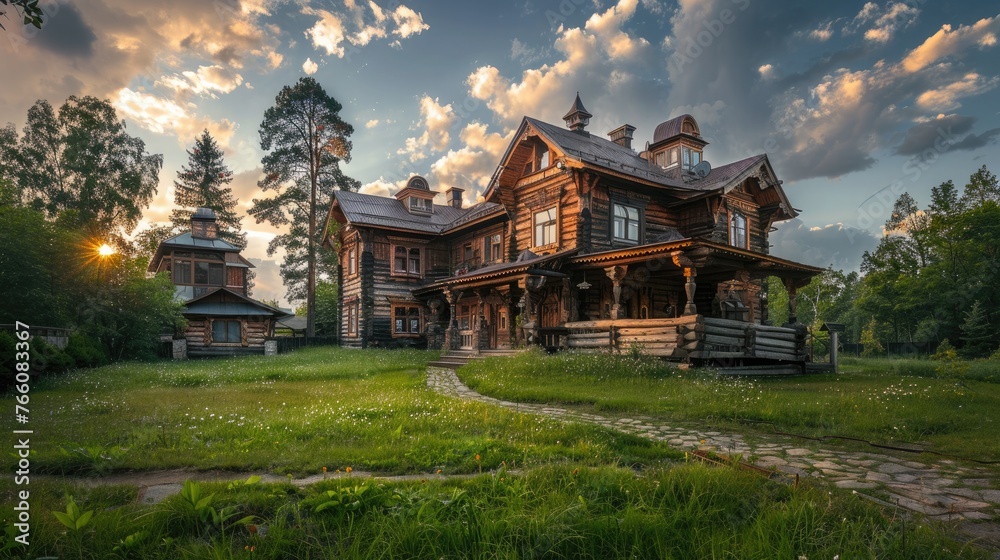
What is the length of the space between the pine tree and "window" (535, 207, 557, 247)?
25084 millimetres

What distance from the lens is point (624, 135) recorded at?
96.4 feet

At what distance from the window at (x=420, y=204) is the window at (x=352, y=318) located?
24.9 feet

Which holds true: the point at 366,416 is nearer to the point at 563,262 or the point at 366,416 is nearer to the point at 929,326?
the point at 563,262

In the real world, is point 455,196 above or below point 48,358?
above

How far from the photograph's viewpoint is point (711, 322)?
1670 centimetres

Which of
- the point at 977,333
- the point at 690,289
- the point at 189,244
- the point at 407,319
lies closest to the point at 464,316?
the point at 407,319

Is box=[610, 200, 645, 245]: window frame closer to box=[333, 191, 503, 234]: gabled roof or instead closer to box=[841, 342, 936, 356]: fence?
box=[333, 191, 503, 234]: gabled roof

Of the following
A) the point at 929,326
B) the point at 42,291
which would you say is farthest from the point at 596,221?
the point at 929,326

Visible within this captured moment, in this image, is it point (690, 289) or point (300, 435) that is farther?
point (690, 289)

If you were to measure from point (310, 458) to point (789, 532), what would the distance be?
4.42 m

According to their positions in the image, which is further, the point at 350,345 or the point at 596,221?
the point at 350,345

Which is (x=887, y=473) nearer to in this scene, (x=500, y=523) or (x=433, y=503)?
(x=500, y=523)

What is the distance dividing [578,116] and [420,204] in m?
12.8

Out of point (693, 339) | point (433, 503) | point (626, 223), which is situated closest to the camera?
point (433, 503)
